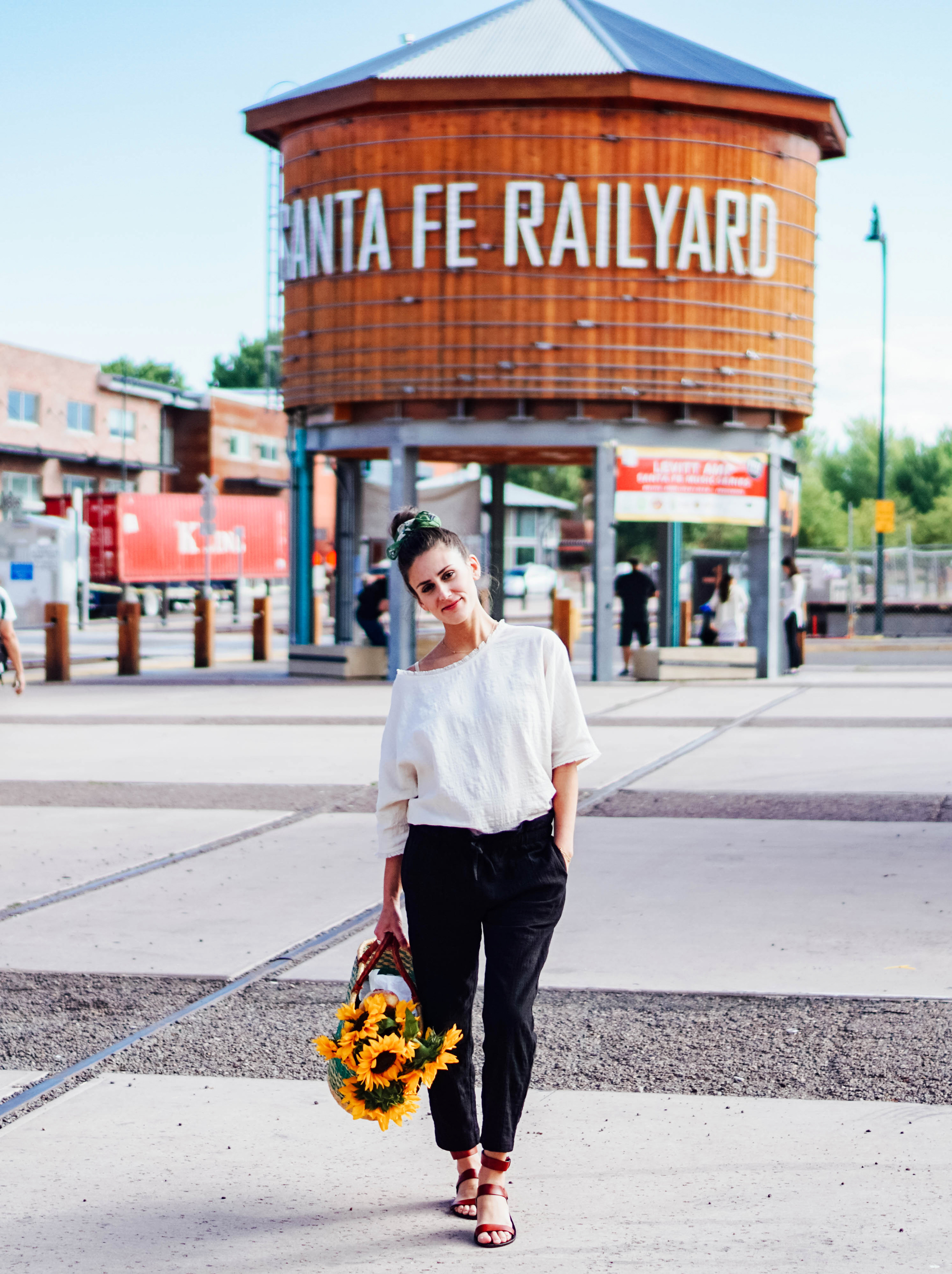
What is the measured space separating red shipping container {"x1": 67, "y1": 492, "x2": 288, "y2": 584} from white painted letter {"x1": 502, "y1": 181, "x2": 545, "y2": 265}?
22.9 meters

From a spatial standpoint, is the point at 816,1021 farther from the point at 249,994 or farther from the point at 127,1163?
the point at 127,1163

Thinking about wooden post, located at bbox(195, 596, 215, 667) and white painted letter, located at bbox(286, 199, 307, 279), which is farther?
wooden post, located at bbox(195, 596, 215, 667)

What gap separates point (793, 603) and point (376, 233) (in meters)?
7.89

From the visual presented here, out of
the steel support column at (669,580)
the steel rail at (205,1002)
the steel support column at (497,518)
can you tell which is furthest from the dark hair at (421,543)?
the steel support column at (669,580)

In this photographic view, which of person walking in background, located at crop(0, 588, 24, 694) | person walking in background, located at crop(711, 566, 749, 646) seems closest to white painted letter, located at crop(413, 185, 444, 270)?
person walking in background, located at crop(711, 566, 749, 646)

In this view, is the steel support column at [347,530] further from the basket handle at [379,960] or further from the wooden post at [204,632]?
the basket handle at [379,960]

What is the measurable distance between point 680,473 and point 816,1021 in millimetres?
15757

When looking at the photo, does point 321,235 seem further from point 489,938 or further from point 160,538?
point 160,538

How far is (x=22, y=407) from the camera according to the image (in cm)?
5347

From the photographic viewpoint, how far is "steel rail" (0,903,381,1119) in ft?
16.4

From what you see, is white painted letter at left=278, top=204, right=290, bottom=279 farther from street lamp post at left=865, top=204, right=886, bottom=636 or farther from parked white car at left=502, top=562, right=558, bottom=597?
parked white car at left=502, top=562, right=558, bottom=597

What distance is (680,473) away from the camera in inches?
824

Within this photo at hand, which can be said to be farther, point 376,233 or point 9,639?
point 376,233

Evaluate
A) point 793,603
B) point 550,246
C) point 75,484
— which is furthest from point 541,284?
point 75,484
